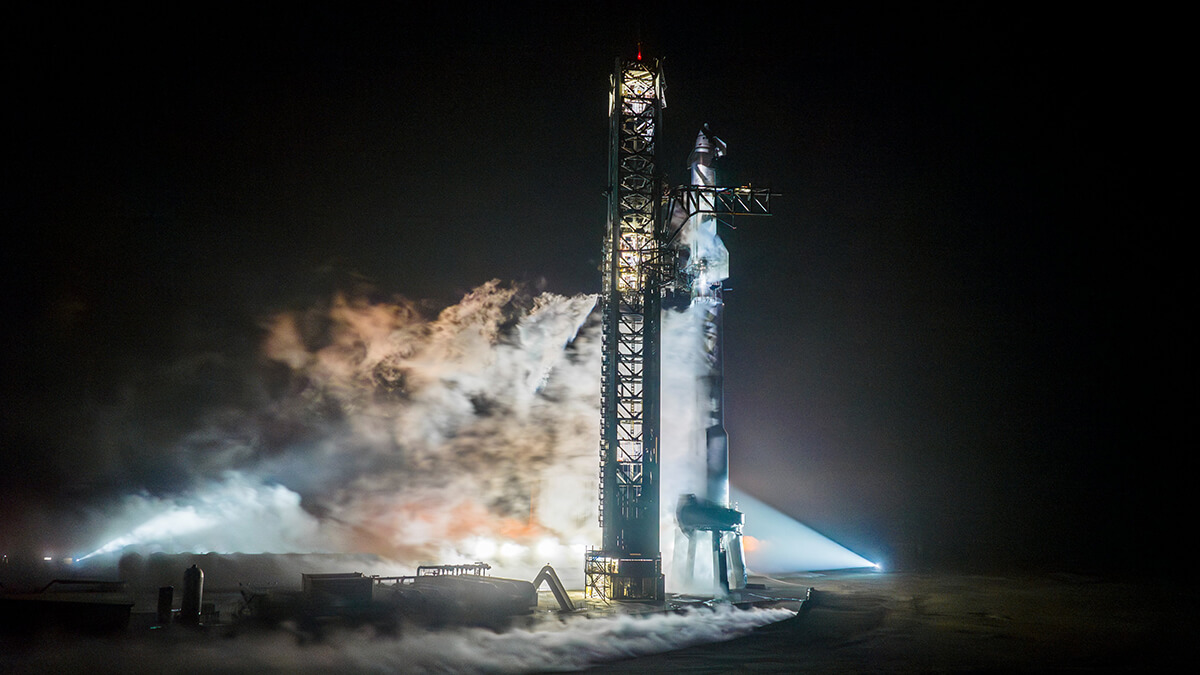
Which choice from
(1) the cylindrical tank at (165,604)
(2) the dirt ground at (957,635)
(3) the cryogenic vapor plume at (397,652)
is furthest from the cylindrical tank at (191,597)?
(2) the dirt ground at (957,635)

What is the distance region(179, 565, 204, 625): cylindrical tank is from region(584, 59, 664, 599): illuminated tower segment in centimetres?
1491

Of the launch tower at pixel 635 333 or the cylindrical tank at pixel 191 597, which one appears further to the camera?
the launch tower at pixel 635 333

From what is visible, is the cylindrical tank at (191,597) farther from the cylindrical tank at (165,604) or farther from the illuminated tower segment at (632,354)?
the illuminated tower segment at (632,354)

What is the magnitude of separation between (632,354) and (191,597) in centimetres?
1853

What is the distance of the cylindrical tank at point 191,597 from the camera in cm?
2236

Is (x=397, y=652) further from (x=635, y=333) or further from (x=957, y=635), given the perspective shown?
(x=957, y=635)

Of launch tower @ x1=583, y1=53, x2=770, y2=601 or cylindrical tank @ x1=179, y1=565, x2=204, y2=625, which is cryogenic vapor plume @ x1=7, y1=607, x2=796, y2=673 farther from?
launch tower @ x1=583, y1=53, x2=770, y2=601

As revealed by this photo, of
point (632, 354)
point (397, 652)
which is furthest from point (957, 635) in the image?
point (397, 652)

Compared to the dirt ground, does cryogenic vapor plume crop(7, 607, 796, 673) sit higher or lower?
higher

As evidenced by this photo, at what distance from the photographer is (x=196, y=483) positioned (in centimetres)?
4375

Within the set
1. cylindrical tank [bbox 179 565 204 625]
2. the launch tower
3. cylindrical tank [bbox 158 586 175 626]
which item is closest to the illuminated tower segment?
the launch tower

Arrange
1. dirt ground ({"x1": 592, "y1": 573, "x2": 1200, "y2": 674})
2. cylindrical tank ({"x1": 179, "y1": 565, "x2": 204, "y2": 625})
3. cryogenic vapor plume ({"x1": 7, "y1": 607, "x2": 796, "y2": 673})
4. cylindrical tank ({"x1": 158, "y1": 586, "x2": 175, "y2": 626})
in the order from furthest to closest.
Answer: cylindrical tank ({"x1": 158, "y1": 586, "x2": 175, "y2": 626}) < cylindrical tank ({"x1": 179, "y1": 565, "x2": 204, "y2": 625}) < dirt ground ({"x1": 592, "y1": 573, "x2": 1200, "y2": 674}) < cryogenic vapor plume ({"x1": 7, "y1": 607, "x2": 796, "y2": 673})

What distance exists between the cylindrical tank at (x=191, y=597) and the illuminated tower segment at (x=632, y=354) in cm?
1491

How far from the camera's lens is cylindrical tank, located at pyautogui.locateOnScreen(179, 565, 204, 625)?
73.4ft
